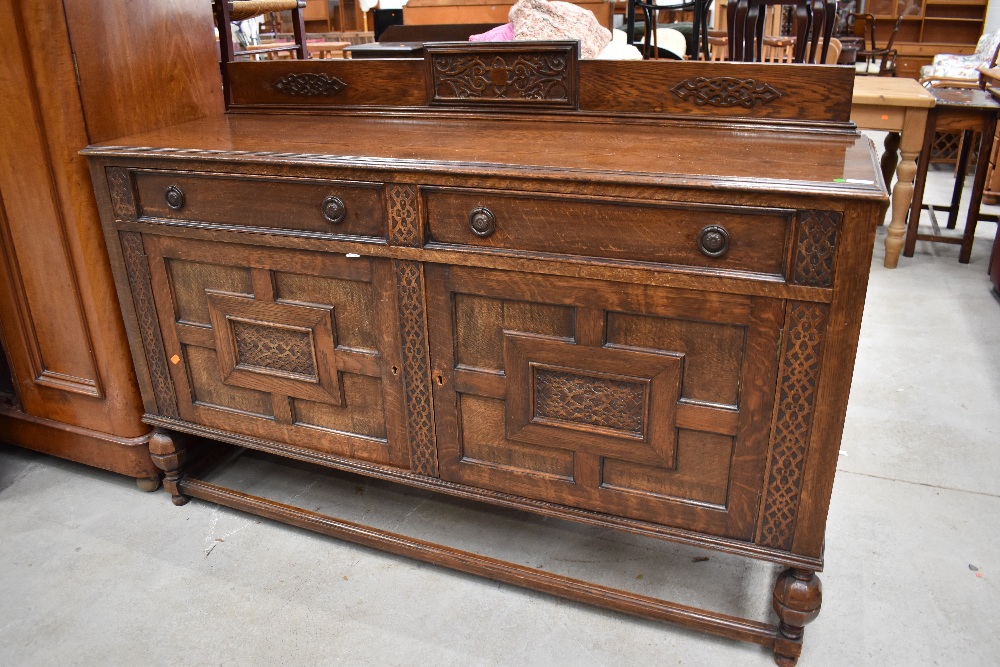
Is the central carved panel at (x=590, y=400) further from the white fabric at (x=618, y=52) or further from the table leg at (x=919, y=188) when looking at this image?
the table leg at (x=919, y=188)

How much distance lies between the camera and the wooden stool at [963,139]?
3652 millimetres

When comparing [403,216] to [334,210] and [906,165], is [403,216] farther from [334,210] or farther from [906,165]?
[906,165]

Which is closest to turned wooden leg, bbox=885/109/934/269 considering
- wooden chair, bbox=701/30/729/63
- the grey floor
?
the grey floor

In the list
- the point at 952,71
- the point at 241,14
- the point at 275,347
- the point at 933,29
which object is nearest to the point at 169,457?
the point at 275,347

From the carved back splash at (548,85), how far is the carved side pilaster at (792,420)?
598 millimetres

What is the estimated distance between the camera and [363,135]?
1786mm

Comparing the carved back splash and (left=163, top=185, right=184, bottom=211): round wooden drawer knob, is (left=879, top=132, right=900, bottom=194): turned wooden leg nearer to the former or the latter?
the carved back splash

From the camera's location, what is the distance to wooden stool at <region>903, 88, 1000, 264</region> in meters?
3.65

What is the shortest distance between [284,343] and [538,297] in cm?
65

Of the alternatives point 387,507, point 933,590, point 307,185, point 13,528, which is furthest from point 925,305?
point 13,528

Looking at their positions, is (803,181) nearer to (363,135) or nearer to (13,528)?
(363,135)

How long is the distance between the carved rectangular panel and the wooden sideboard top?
0.05 m

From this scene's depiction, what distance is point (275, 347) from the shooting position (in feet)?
5.88

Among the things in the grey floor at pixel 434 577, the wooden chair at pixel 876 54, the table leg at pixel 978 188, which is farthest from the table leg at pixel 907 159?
the wooden chair at pixel 876 54
